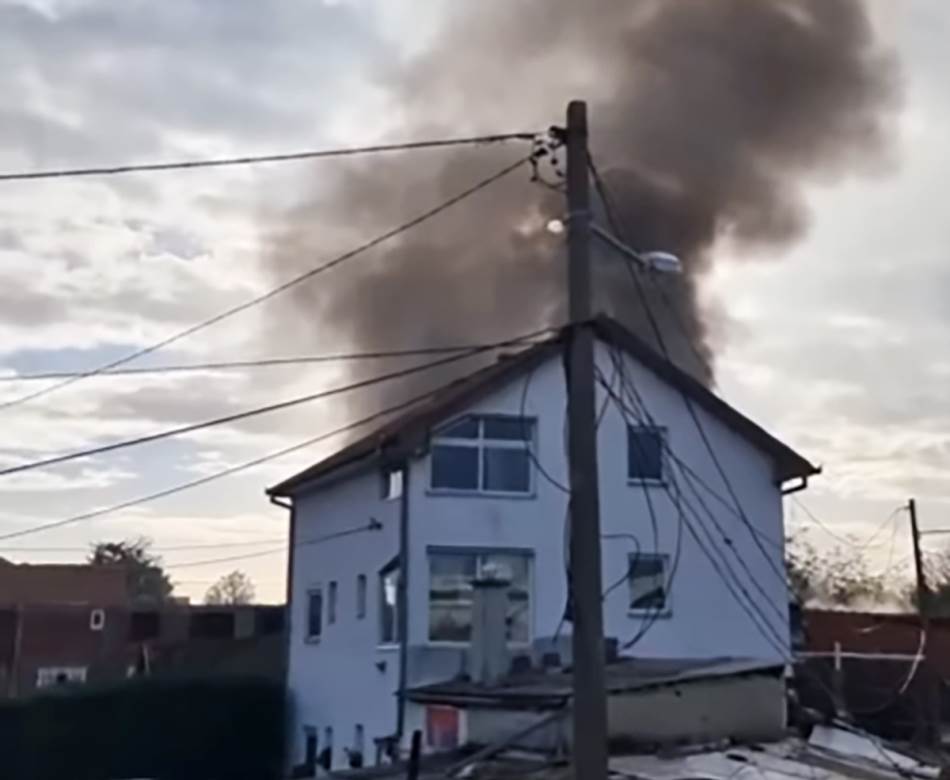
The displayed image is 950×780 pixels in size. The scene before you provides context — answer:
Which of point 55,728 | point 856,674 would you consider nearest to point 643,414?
point 856,674

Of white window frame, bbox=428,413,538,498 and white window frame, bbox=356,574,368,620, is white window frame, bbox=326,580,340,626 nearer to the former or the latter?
white window frame, bbox=356,574,368,620

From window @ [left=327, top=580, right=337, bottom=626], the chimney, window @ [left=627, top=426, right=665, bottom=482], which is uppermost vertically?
window @ [left=627, top=426, right=665, bottom=482]

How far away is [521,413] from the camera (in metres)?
25.3

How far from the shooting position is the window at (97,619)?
1806 inches

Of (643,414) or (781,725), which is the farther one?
(643,414)

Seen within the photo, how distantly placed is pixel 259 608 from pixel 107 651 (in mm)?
4939

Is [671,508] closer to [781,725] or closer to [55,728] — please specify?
[781,725]

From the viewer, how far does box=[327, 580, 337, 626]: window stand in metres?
28.4

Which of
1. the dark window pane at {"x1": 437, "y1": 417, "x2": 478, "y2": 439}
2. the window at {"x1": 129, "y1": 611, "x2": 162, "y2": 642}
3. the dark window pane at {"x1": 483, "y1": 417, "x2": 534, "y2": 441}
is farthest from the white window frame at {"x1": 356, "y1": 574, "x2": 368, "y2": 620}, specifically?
the window at {"x1": 129, "y1": 611, "x2": 162, "y2": 642}

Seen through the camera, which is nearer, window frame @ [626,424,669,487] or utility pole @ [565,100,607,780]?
utility pole @ [565,100,607,780]

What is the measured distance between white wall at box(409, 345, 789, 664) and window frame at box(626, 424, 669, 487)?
10cm

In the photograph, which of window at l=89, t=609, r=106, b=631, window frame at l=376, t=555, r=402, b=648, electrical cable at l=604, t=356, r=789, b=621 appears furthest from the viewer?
window at l=89, t=609, r=106, b=631

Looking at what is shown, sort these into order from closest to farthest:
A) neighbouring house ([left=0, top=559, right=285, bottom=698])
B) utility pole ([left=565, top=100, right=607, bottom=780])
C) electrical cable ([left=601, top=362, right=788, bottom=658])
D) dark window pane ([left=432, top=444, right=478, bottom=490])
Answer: utility pole ([left=565, top=100, right=607, bottom=780])
dark window pane ([left=432, top=444, right=478, bottom=490])
electrical cable ([left=601, top=362, right=788, bottom=658])
neighbouring house ([left=0, top=559, right=285, bottom=698])

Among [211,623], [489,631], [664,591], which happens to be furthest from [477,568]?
[211,623]
